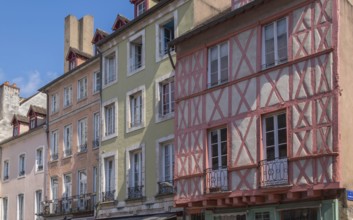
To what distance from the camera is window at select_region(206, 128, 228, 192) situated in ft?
49.9

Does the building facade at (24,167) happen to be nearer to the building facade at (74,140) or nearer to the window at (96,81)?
the building facade at (74,140)

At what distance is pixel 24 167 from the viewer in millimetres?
29641

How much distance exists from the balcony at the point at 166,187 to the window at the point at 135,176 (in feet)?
3.65

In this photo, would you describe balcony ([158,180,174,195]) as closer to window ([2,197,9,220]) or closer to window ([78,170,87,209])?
window ([78,170,87,209])

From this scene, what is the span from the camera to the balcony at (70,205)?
914 inches

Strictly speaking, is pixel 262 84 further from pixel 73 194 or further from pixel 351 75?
pixel 73 194

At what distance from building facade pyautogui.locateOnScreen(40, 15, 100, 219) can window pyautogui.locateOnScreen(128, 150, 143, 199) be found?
10.6 feet

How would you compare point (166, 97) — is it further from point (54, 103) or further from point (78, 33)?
Answer: point (78, 33)

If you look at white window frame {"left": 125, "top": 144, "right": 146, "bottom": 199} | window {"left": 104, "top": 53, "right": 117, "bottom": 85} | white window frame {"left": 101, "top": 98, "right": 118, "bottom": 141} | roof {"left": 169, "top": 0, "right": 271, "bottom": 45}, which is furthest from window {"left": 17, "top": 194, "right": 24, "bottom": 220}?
roof {"left": 169, "top": 0, "right": 271, "bottom": 45}

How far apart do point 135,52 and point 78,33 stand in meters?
12.4

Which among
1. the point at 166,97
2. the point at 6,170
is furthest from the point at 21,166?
the point at 166,97

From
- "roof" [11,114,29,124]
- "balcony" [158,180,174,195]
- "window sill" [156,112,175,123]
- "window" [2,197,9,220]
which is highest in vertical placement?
"roof" [11,114,29,124]

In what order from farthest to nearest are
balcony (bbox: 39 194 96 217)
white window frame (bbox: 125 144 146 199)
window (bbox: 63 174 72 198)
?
1. window (bbox: 63 174 72 198)
2. balcony (bbox: 39 194 96 217)
3. white window frame (bbox: 125 144 146 199)

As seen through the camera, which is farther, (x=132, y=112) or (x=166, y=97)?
(x=132, y=112)
